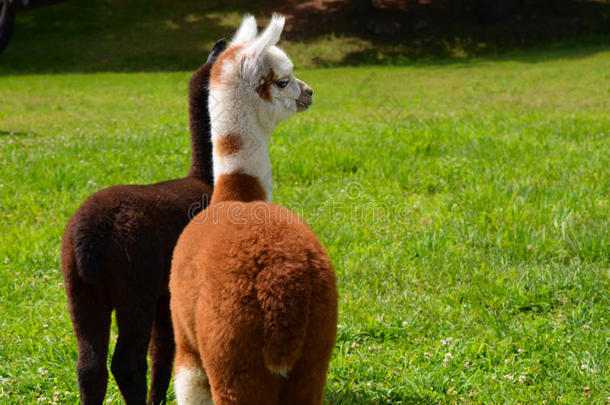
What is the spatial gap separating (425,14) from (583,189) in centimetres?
2780

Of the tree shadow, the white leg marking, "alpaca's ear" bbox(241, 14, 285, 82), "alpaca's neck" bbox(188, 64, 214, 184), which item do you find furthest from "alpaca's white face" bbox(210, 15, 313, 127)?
the tree shadow

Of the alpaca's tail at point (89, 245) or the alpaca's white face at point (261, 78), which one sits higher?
the alpaca's white face at point (261, 78)

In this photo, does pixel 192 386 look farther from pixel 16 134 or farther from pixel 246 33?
pixel 16 134

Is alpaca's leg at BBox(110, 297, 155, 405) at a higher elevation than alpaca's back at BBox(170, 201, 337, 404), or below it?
below

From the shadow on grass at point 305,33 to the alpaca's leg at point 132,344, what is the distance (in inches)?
932

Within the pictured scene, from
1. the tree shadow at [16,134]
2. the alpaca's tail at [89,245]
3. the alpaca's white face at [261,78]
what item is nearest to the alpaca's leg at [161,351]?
the alpaca's tail at [89,245]

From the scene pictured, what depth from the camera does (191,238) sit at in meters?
2.99

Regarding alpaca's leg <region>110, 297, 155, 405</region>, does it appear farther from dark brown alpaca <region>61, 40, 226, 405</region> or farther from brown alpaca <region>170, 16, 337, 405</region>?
brown alpaca <region>170, 16, 337, 405</region>

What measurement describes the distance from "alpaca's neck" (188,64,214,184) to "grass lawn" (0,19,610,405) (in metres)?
1.43

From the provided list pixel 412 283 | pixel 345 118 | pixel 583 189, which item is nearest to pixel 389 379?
pixel 412 283

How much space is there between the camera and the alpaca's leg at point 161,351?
377 cm

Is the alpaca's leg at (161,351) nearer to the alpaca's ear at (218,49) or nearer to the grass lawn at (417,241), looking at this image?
the grass lawn at (417,241)

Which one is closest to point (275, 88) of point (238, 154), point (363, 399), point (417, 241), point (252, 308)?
point (238, 154)

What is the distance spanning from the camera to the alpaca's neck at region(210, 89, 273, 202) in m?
3.48
